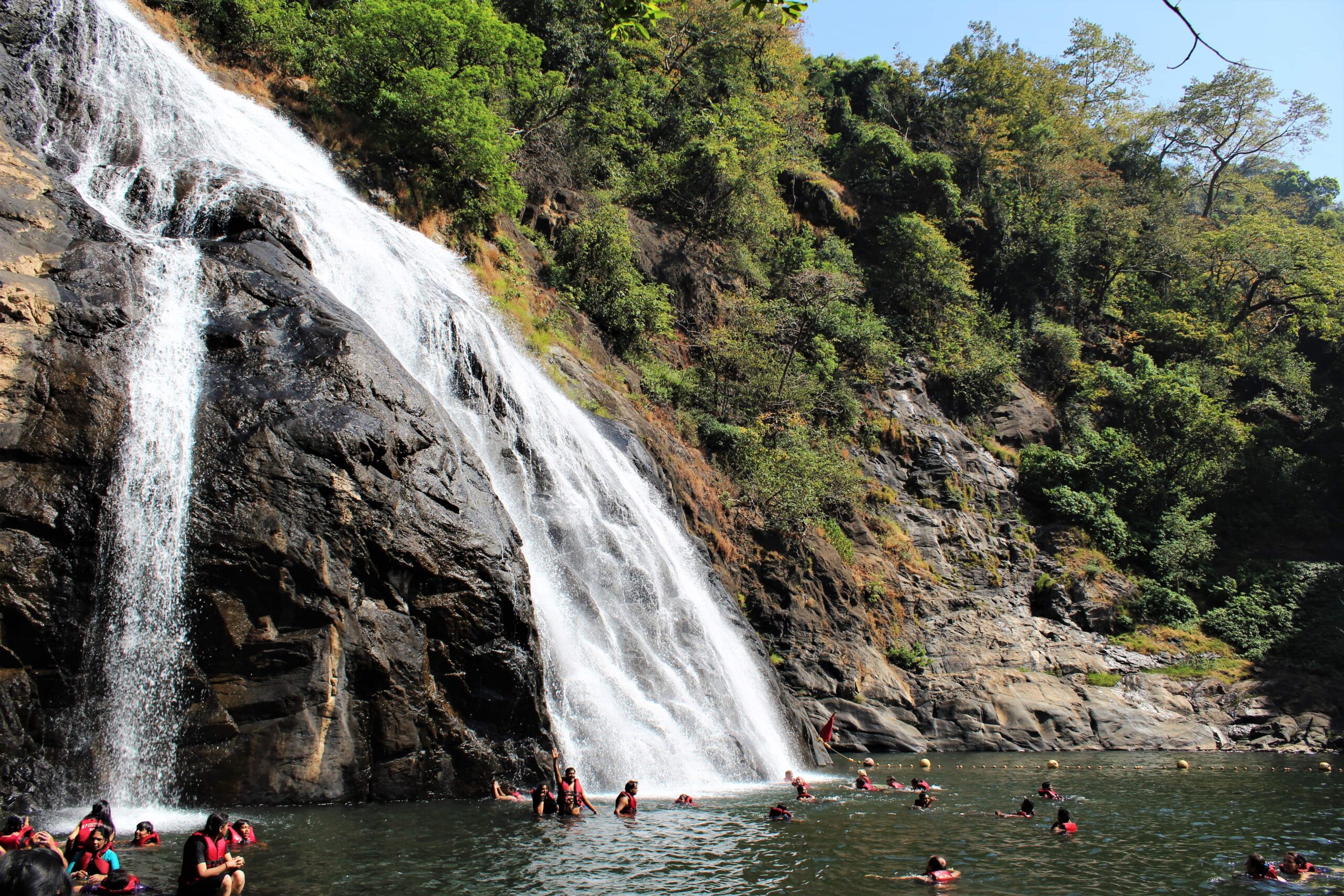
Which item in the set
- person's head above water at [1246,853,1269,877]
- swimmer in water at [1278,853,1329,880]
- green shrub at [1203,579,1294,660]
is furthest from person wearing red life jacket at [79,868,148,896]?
green shrub at [1203,579,1294,660]

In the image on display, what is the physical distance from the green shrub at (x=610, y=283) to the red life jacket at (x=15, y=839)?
23.9m

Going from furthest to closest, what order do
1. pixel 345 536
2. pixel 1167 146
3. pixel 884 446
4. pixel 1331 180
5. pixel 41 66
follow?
pixel 1331 180, pixel 1167 146, pixel 884 446, pixel 41 66, pixel 345 536

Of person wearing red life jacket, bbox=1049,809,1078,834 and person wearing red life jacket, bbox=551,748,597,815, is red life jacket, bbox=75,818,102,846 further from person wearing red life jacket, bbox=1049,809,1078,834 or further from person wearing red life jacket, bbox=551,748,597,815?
person wearing red life jacket, bbox=1049,809,1078,834

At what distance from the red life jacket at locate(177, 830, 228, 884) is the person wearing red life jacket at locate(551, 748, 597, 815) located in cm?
525

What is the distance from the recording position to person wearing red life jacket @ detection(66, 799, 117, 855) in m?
8.03

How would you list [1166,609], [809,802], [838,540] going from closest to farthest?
[809,802], [838,540], [1166,609]

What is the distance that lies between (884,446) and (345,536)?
2571 cm

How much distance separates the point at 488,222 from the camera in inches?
1105

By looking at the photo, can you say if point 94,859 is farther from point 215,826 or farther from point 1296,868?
point 1296,868

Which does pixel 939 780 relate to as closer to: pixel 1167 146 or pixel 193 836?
pixel 193 836

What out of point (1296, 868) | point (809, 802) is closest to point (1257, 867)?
point (1296, 868)

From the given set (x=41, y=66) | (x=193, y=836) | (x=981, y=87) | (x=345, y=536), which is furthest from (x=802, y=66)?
(x=193, y=836)

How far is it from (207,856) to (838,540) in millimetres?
23019

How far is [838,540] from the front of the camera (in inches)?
1115
